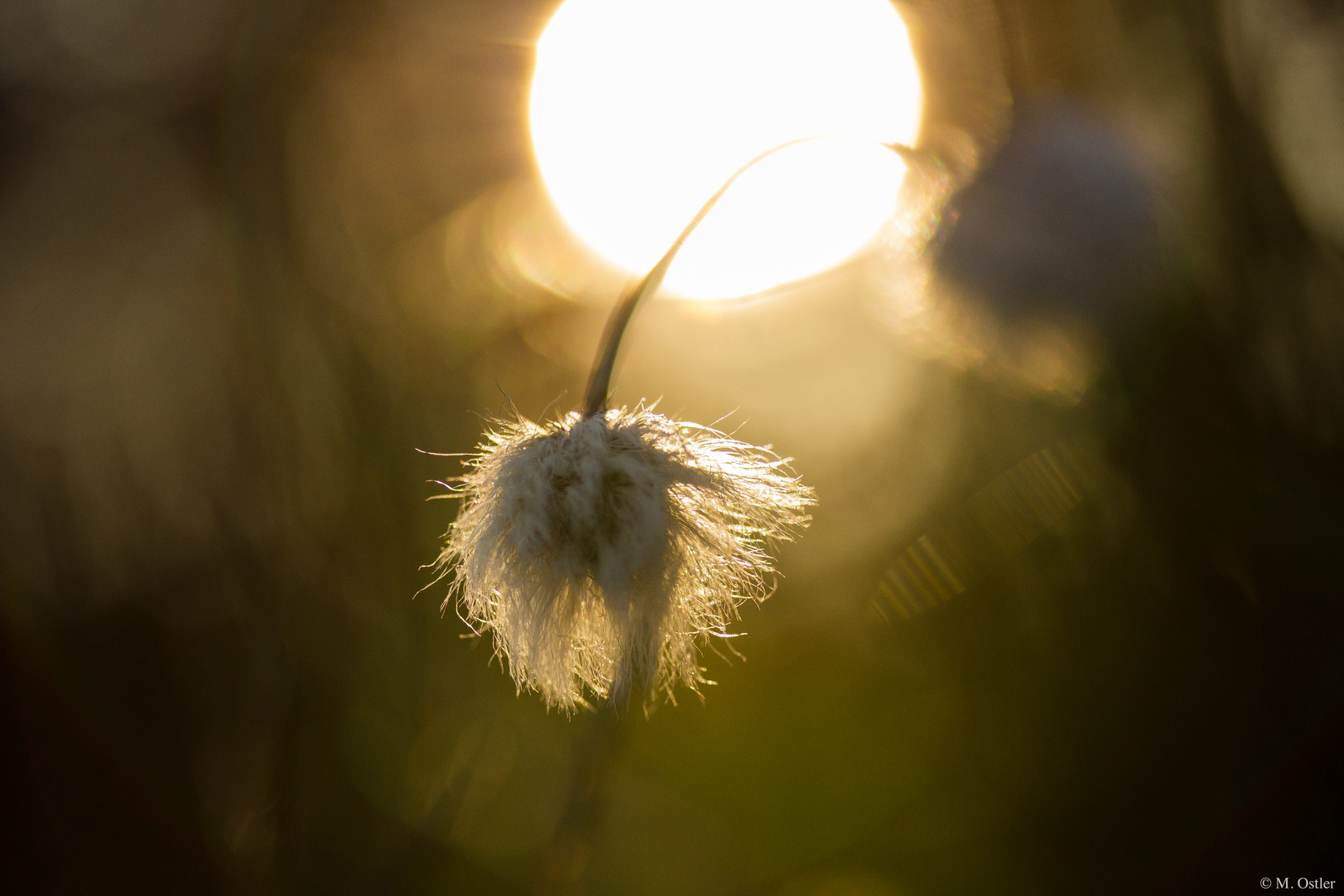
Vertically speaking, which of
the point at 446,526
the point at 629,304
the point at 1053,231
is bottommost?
the point at 446,526

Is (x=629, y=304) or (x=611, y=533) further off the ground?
(x=629, y=304)

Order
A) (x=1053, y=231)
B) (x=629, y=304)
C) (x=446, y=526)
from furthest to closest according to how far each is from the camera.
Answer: (x=446, y=526) < (x=1053, y=231) < (x=629, y=304)

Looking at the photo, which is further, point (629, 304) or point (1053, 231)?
point (1053, 231)

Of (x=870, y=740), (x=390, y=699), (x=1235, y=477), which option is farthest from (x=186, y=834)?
(x=1235, y=477)

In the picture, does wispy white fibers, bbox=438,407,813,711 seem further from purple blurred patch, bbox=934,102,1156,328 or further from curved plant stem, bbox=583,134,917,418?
purple blurred patch, bbox=934,102,1156,328

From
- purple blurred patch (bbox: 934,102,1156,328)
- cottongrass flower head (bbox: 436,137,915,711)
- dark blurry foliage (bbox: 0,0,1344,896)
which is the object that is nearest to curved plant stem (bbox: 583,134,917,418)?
cottongrass flower head (bbox: 436,137,915,711)

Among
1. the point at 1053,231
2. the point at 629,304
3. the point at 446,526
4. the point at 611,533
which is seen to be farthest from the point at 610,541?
the point at 446,526

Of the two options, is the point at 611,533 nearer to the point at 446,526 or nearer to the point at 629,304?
the point at 629,304

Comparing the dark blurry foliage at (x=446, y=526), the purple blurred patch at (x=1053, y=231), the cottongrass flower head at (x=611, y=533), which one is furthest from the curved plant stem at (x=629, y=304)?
the dark blurry foliage at (x=446, y=526)
